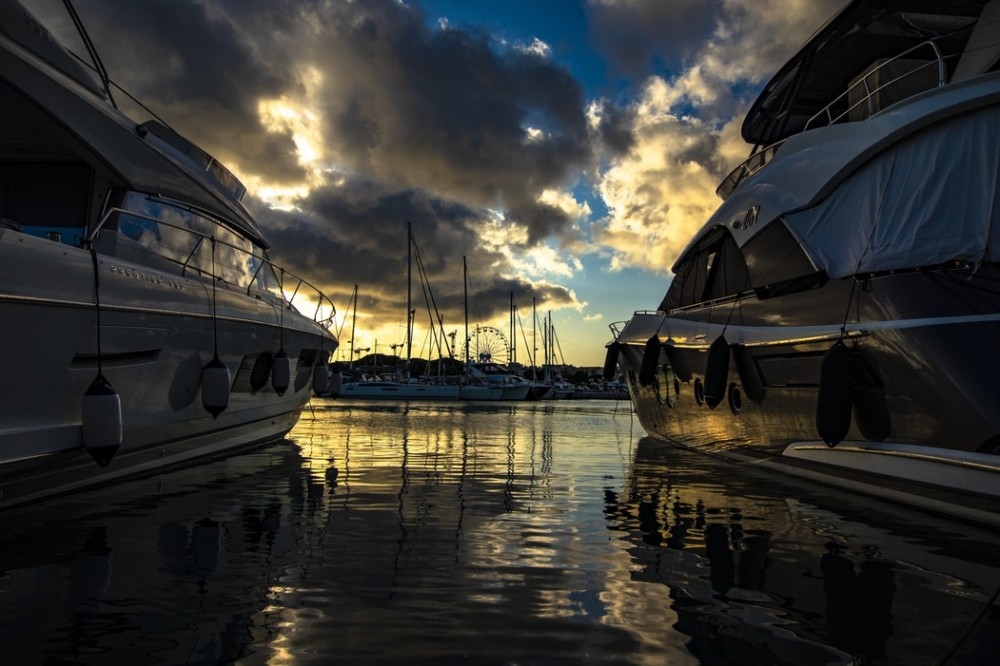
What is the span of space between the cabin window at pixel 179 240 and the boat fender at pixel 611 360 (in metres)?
7.91

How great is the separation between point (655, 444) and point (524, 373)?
73.6 meters

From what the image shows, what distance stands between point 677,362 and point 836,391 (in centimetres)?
485

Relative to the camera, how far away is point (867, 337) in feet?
22.6

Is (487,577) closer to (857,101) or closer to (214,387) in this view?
(214,387)

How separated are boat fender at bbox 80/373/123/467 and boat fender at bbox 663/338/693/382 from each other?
26.8 feet

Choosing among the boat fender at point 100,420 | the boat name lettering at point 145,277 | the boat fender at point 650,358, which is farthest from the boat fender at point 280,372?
the boat fender at point 650,358

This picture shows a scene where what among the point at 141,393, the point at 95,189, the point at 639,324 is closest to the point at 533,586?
the point at 141,393

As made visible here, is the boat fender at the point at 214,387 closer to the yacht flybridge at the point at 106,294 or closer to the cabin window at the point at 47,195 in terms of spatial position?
the yacht flybridge at the point at 106,294

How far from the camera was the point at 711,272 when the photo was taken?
452 inches

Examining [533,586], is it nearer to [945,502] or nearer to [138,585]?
[138,585]

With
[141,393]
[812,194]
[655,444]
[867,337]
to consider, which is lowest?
[655,444]

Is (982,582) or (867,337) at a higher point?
(867,337)

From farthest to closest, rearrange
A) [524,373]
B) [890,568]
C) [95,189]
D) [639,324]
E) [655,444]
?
1. [524,373]
2. [655,444]
3. [639,324]
4. [95,189]
5. [890,568]

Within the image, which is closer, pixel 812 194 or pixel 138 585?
pixel 138 585
